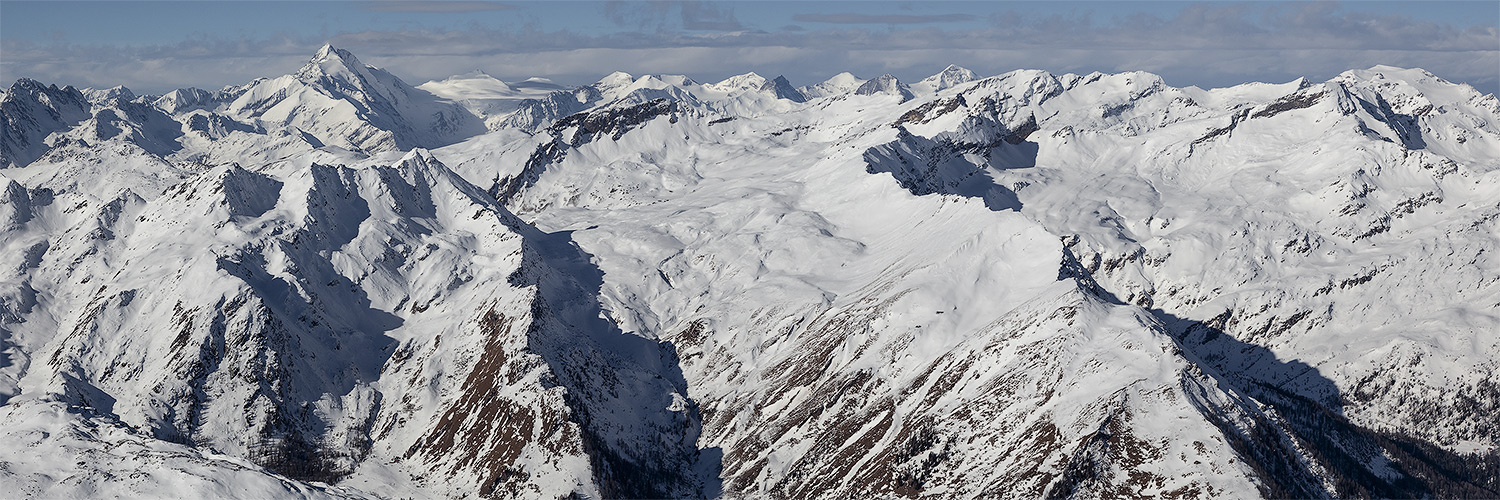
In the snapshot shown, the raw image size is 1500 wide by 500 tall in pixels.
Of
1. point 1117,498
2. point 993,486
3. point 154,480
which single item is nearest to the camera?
point 154,480

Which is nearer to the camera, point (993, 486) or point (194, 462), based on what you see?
point (194, 462)

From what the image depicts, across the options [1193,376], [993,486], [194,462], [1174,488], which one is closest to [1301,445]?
[1193,376]

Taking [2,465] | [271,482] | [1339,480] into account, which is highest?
[2,465]

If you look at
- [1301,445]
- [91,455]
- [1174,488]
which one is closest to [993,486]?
[1174,488]

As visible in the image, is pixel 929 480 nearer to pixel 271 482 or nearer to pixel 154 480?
pixel 271 482

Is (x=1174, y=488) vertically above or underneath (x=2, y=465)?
underneath

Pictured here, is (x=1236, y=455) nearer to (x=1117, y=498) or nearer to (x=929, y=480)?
(x=1117, y=498)

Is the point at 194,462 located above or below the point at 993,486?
above

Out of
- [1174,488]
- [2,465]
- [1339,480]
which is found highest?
[2,465]

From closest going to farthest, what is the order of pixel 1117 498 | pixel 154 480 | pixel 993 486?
1. pixel 154 480
2. pixel 1117 498
3. pixel 993 486
